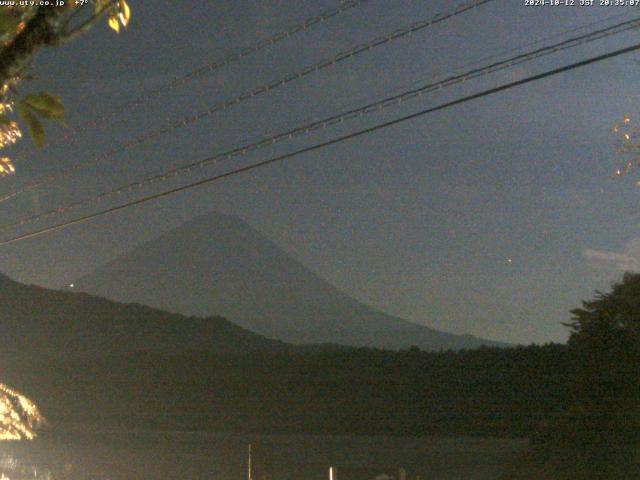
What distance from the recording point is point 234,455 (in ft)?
81.1

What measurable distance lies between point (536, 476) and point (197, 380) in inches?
855

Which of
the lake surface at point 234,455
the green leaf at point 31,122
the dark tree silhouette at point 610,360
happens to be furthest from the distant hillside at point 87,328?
the green leaf at point 31,122

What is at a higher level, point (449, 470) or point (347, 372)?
point (347, 372)

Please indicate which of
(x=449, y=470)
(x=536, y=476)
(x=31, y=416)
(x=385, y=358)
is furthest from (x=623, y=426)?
(x=385, y=358)

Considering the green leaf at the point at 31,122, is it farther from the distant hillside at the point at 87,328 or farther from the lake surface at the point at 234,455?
the distant hillside at the point at 87,328

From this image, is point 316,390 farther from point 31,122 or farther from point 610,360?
point 31,122

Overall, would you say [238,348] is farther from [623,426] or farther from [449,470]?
[623,426]

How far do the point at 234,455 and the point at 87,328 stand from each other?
45822mm

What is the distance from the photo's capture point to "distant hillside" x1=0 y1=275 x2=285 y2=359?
59.8 metres

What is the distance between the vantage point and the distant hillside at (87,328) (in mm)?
59844

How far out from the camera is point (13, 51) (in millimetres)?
4113

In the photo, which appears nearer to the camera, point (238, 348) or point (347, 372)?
point (347, 372)

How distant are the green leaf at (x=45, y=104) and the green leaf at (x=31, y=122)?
0.10 feet

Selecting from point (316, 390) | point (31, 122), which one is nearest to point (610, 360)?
point (31, 122)
